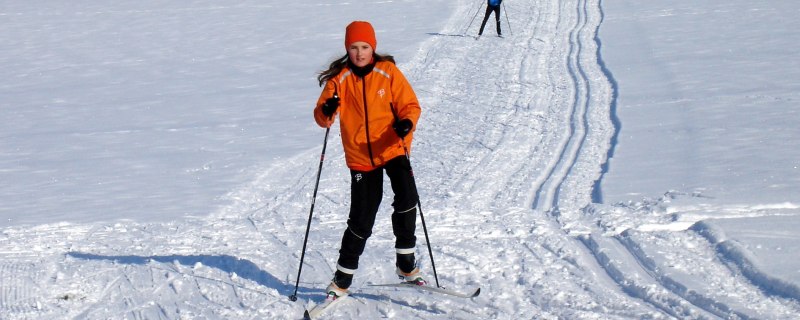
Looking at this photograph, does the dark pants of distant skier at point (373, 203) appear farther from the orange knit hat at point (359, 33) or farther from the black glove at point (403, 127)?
the orange knit hat at point (359, 33)

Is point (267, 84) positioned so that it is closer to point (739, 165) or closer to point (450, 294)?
point (739, 165)

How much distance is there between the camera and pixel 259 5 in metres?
22.7

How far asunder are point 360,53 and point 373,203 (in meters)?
0.74

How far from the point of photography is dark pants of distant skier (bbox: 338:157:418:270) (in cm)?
454

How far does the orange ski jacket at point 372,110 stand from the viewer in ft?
14.5

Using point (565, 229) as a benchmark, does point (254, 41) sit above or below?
below

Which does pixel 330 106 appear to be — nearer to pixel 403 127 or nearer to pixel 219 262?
pixel 403 127

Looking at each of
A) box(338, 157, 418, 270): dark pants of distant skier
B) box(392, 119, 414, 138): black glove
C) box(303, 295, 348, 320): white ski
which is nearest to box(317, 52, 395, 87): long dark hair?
box(392, 119, 414, 138): black glove

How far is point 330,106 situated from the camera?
171 inches

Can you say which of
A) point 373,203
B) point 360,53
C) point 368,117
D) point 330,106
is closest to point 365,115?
point 368,117

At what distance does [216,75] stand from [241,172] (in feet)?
19.6

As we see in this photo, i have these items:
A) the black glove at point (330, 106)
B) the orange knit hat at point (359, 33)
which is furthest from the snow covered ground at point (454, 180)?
the orange knit hat at point (359, 33)

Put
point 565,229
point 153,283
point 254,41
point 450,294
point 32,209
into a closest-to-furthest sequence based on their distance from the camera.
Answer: point 450,294
point 153,283
point 565,229
point 32,209
point 254,41

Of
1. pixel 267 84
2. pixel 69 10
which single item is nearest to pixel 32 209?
pixel 267 84
